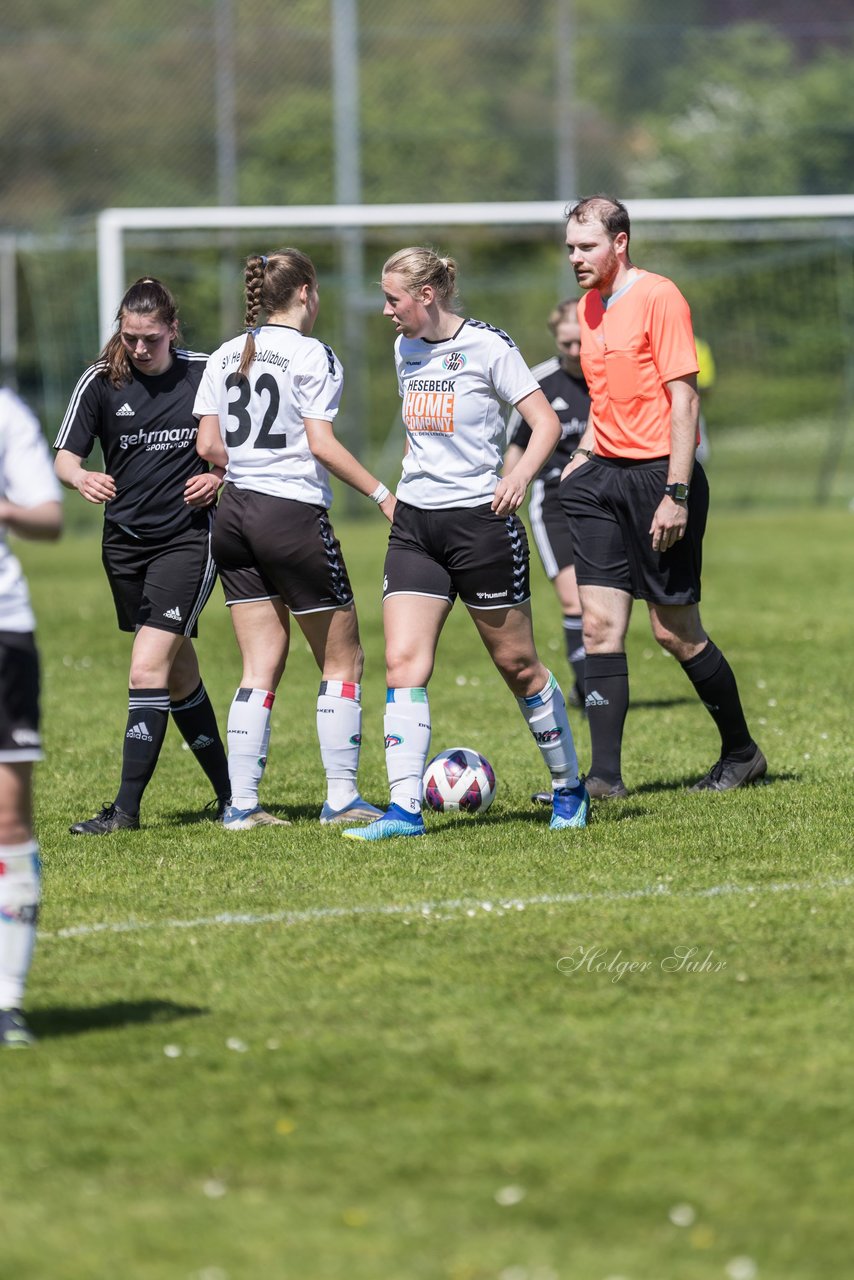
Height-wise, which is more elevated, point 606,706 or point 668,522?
point 668,522

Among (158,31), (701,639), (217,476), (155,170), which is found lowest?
(701,639)

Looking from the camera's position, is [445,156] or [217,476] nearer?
[217,476]

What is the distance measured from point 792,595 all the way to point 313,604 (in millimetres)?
9759

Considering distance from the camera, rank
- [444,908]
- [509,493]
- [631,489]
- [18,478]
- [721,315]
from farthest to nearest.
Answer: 1. [721,315]
2. [631,489]
3. [509,493]
4. [444,908]
5. [18,478]

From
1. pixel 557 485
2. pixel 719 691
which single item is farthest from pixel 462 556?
pixel 557 485

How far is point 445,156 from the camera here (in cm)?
3189

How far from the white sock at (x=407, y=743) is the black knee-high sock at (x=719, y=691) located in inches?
52.7

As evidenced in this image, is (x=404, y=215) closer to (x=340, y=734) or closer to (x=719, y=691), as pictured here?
(x=719, y=691)

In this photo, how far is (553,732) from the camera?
22.7 feet

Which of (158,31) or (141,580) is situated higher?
(158,31)

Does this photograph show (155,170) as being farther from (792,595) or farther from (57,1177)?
(57,1177)

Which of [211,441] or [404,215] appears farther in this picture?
[404,215]

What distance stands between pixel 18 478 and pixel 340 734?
2985mm

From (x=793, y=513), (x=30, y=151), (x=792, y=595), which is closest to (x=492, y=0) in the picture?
(x=30, y=151)
